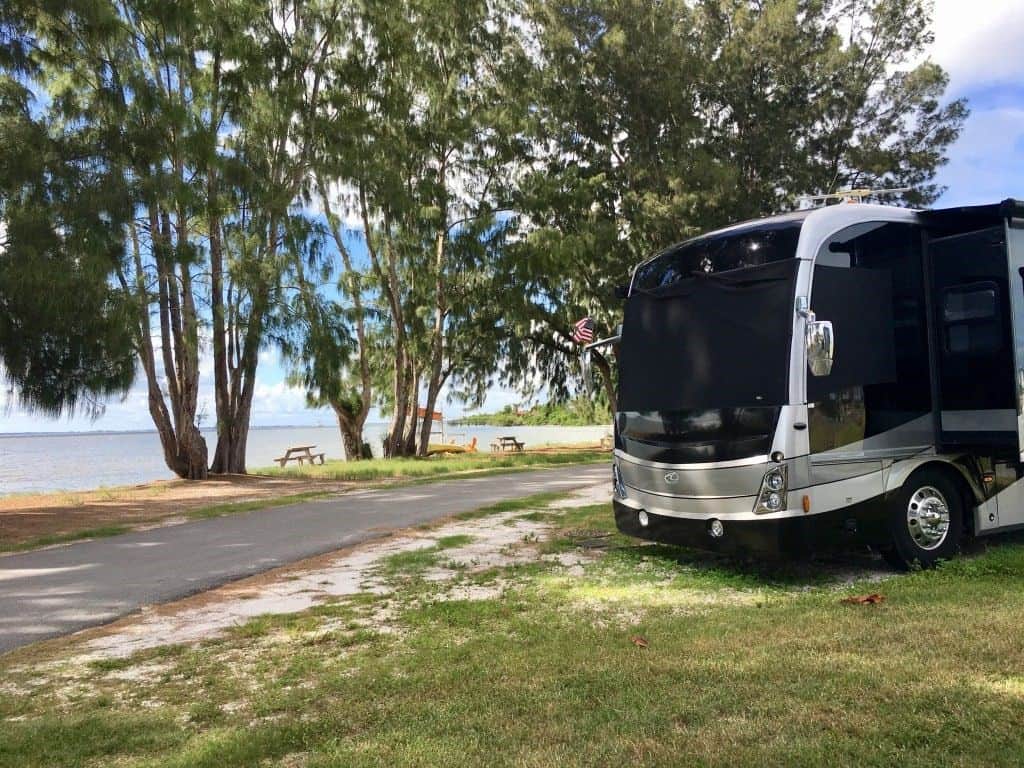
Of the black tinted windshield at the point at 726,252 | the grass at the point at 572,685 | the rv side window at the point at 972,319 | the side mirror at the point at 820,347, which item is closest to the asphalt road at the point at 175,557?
the grass at the point at 572,685

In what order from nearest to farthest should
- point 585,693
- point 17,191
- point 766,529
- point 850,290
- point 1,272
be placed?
point 585,693 → point 766,529 → point 850,290 → point 1,272 → point 17,191

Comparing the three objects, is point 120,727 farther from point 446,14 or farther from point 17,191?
point 446,14

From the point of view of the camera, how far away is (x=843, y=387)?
7.21 meters

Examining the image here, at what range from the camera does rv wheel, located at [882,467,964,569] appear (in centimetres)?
741

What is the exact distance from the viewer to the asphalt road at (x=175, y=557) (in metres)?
7.34

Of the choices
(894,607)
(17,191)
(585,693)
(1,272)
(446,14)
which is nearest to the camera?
(585,693)

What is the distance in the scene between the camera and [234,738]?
3.99 m

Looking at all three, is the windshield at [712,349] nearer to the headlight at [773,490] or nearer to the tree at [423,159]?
the headlight at [773,490]

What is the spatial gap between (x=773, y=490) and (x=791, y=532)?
355 millimetres

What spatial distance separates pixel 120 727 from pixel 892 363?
646cm

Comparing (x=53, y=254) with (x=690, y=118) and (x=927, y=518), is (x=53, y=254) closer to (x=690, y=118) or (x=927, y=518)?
(x=927, y=518)

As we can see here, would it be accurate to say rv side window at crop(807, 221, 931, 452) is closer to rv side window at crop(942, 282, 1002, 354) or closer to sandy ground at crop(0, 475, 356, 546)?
rv side window at crop(942, 282, 1002, 354)

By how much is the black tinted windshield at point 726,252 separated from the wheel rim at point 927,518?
244 cm

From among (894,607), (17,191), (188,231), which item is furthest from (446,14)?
(894,607)
